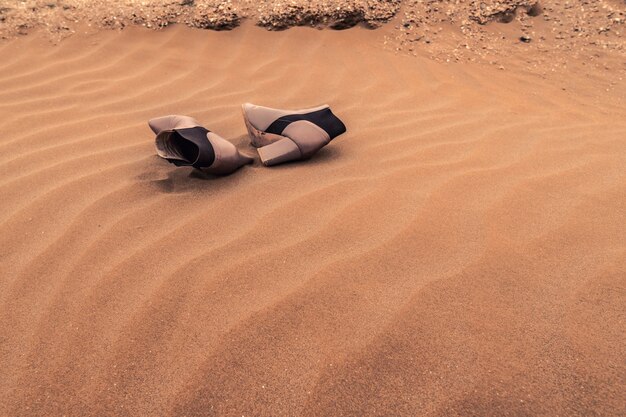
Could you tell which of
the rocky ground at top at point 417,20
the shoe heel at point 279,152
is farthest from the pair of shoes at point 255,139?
the rocky ground at top at point 417,20

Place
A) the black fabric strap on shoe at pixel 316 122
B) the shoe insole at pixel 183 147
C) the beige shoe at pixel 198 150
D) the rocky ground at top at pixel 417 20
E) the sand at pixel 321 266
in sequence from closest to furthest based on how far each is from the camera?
the sand at pixel 321 266
the beige shoe at pixel 198 150
the shoe insole at pixel 183 147
the black fabric strap on shoe at pixel 316 122
the rocky ground at top at pixel 417 20

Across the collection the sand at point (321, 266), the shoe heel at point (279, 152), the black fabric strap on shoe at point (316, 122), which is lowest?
the sand at point (321, 266)

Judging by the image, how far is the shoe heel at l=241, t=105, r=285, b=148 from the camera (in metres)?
2.38

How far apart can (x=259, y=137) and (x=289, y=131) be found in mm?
187

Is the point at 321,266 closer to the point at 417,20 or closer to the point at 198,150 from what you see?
the point at 198,150

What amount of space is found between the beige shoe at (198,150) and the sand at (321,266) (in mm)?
67

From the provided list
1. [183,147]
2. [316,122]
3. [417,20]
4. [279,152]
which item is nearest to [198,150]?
[183,147]

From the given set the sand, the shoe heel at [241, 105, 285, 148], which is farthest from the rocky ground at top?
the shoe heel at [241, 105, 285, 148]

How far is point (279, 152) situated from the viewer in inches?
88.7

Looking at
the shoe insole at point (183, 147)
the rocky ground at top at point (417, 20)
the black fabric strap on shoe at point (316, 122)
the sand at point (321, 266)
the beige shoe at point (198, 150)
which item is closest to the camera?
the sand at point (321, 266)

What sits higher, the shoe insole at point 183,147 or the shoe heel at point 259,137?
the shoe insole at point 183,147

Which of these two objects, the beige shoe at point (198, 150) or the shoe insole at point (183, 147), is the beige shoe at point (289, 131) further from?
the shoe insole at point (183, 147)

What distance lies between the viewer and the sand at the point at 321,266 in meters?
1.20

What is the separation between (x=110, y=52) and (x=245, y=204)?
2.35m
